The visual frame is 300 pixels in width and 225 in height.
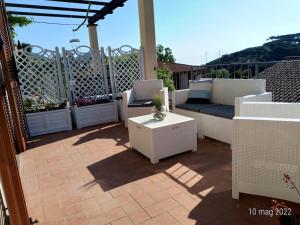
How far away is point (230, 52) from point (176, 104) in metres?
6.37

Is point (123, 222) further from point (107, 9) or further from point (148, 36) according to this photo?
point (107, 9)

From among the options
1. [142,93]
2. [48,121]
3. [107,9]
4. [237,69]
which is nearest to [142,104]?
[142,93]

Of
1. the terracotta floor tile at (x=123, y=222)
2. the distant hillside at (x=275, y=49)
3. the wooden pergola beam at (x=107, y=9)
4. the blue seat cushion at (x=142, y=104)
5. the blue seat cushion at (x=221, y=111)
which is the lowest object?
the terracotta floor tile at (x=123, y=222)

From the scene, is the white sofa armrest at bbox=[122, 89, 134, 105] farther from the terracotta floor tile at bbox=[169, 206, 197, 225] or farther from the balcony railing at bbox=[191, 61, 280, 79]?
the terracotta floor tile at bbox=[169, 206, 197, 225]

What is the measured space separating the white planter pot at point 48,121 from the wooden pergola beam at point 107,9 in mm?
3166

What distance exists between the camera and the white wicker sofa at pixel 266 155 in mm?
1910

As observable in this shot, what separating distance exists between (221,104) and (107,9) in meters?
4.64

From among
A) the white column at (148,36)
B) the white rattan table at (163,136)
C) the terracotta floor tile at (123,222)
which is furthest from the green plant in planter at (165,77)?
the terracotta floor tile at (123,222)

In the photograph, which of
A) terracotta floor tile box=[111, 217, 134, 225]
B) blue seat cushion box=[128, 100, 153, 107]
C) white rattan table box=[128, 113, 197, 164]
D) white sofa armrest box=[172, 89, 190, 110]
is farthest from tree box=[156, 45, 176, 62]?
terracotta floor tile box=[111, 217, 134, 225]

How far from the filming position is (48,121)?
509cm

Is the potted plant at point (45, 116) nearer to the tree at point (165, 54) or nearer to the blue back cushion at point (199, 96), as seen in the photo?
the blue back cushion at point (199, 96)

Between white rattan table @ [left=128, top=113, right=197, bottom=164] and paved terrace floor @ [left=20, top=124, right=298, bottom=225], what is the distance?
0.41 feet

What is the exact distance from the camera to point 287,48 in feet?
31.5

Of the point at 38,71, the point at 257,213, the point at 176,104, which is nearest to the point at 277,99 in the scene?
the point at 176,104
